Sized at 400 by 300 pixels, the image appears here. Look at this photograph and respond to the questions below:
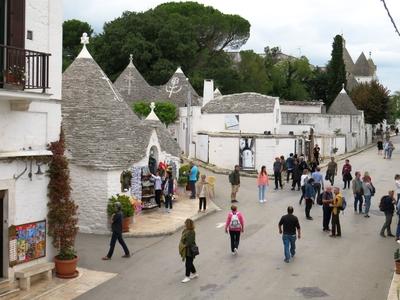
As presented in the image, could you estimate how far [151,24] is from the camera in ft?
187

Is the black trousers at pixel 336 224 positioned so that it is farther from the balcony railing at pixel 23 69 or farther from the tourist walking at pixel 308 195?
the balcony railing at pixel 23 69

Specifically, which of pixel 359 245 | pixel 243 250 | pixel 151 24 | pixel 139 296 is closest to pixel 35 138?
pixel 139 296

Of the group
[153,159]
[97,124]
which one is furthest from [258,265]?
[153,159]

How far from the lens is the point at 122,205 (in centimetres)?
1750

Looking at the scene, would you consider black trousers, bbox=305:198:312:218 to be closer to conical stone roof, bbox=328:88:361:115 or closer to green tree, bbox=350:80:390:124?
conical stone roof, bbox=328:88:361:115

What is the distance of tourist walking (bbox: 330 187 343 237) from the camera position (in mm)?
16484

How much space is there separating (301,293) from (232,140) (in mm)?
21942

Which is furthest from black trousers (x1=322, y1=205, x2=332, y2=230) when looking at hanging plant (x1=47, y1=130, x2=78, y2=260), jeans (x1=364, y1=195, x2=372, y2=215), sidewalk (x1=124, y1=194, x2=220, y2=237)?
hanging plant (x1=47, y1=130, x2=78, y2=260)

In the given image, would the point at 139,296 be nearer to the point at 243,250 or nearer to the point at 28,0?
the point at 243,250

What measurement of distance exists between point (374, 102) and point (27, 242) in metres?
52.0

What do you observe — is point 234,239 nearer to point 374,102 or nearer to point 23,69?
point 23,69

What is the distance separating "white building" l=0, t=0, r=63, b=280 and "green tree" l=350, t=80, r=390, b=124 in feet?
166

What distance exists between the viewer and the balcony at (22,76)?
10852 mm

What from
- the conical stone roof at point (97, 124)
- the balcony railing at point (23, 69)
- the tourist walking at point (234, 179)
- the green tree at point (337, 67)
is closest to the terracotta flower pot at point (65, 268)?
the balcony railing at point (23, 69)
